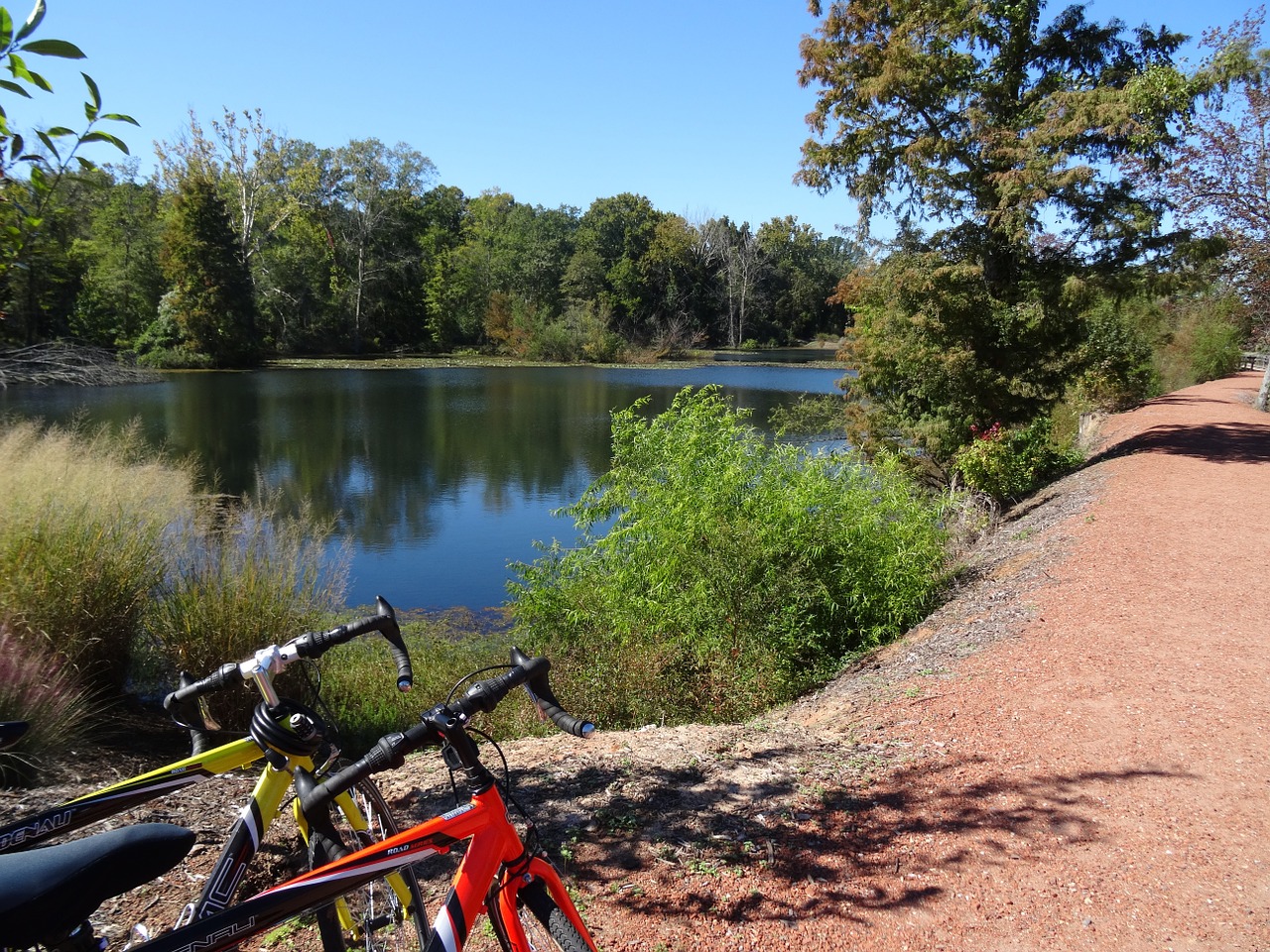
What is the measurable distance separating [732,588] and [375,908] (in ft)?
15.9

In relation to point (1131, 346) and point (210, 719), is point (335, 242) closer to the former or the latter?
point (1131, 346)

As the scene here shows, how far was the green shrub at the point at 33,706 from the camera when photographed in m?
3.98

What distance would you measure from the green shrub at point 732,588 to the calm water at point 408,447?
10.6 ft

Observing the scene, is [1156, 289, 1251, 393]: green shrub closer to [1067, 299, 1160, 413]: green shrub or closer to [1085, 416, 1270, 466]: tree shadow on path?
[1067, 299, 1160, 413]: green shrub

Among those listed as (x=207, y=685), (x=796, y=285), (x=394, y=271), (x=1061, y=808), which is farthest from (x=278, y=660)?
(x=796, y=285)

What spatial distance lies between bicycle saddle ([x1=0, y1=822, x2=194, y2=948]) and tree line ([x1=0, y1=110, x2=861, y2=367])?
38.0m

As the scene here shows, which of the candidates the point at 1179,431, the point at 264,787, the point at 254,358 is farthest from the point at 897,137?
the point at 254,358

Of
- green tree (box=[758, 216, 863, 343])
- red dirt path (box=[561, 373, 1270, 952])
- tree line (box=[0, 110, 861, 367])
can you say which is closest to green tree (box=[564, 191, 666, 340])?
tree line (box=[0, 110, 861, 367])

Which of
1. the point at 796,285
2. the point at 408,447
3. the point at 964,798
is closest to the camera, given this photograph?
the point at 964,798

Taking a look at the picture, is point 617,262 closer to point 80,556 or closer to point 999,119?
point 999,119

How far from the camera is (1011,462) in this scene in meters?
12.7

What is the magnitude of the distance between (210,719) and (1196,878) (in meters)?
5.84

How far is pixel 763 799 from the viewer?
379cm

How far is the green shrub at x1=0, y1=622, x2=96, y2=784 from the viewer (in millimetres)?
3977
